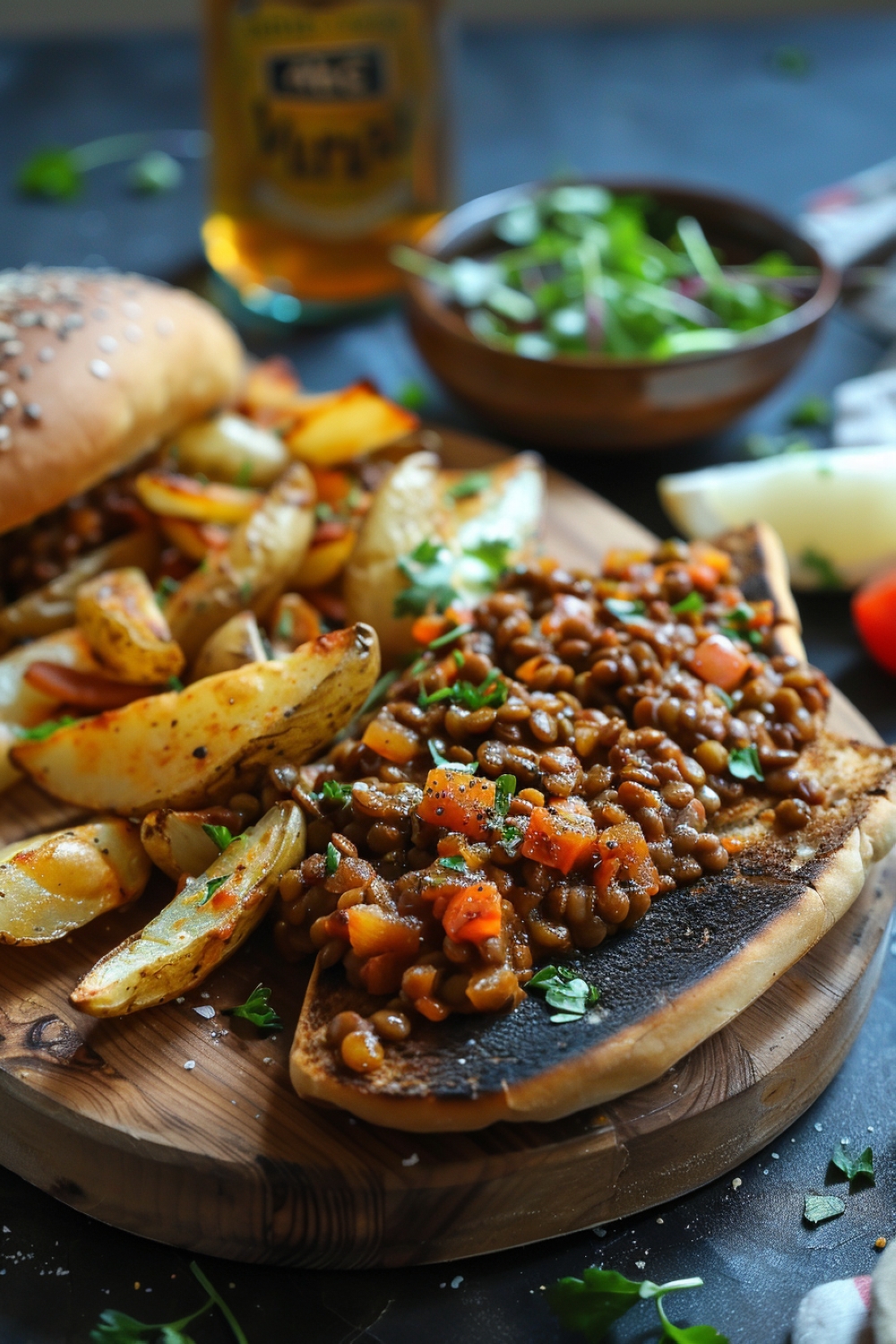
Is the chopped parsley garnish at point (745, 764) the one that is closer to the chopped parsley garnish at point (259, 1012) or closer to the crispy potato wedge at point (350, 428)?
the chopped parsley garnish at point (259, 1012)

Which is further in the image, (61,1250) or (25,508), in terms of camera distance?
(25,508)

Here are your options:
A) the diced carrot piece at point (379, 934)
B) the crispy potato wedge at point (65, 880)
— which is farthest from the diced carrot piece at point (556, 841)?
the crispy potato wedge at point (65, 880)

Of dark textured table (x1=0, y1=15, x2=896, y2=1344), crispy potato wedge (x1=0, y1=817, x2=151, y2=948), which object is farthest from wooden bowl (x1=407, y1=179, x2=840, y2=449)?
crispy potato wedge (x1=0, y1=817, x2=151, y2=948)

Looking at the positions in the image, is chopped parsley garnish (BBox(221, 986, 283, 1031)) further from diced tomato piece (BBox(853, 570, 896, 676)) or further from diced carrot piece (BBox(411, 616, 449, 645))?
diced tomato piece (BBox(853, 570, 896, 676))

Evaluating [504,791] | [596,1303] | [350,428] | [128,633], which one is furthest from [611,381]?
[596,1303]

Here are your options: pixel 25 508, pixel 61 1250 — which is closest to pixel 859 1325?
pixel 61 1250

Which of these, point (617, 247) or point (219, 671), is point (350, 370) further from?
point (219, 671)
